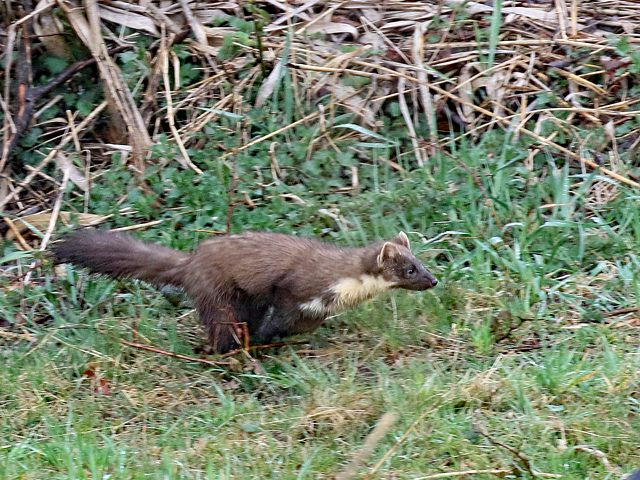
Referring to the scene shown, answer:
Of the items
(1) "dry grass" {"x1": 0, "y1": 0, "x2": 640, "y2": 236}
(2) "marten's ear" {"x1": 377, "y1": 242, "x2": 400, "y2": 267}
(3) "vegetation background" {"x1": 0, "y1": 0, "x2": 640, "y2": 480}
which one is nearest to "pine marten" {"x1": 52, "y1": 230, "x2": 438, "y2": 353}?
(2) "marten's ear" {"x1": 377, "y1": 242, "x2": 400, "y2": 267}

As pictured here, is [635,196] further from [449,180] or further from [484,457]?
[484,457]

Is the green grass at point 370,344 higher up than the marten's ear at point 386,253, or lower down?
lower down

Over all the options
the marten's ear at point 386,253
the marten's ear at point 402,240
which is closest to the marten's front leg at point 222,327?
the marten's ear at point 386,253

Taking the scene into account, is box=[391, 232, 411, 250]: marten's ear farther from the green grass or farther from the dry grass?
the dry grass

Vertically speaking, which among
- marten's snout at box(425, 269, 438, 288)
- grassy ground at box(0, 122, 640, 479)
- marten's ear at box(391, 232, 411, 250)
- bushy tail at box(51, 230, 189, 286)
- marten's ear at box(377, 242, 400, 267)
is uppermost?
bushy tail at box(51, 230, 189, 286)

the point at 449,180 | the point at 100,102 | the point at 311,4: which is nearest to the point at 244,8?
the point at 311,4

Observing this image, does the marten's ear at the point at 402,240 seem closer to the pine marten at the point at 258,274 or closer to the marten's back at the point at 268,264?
the pine marten at the point at 258,274

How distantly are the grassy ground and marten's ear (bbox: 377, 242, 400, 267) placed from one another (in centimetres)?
38

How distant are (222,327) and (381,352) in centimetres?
85

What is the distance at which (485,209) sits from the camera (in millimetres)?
6863

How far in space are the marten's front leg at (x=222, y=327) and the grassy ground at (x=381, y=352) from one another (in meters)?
0.14

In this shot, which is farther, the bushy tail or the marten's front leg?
the bushy tail

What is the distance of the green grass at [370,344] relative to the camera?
488 cm

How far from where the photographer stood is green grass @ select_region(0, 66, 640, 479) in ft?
16.0
